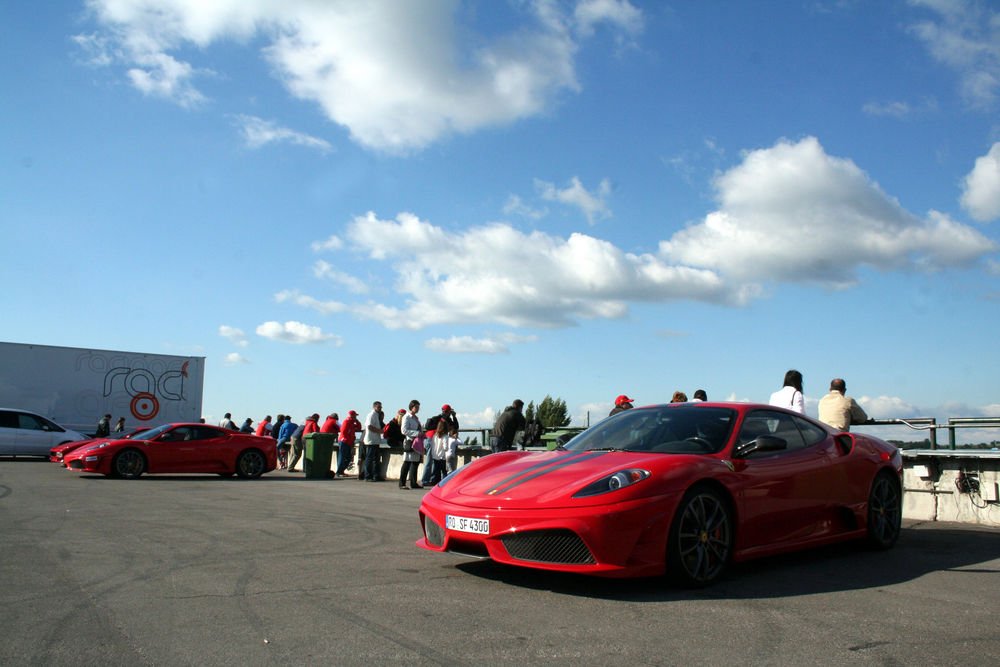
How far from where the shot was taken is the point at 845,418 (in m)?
9.70

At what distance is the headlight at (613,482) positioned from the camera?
541cm

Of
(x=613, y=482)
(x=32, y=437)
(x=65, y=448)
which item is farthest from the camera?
(x=32, y=437)

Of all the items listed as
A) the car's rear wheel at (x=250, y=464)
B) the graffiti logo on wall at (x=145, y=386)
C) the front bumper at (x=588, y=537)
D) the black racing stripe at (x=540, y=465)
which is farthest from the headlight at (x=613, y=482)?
the graffiti logo on wall at (x=145, y=386)

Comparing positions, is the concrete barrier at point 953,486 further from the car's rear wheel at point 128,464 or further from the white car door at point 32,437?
the white car door at point 32,437

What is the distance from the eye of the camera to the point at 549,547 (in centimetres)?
534

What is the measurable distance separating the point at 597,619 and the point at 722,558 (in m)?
1.51

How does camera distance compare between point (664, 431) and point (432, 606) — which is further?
point (664, 431)

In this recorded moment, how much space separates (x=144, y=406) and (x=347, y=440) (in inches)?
553

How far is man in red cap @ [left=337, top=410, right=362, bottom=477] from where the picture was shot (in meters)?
21.1

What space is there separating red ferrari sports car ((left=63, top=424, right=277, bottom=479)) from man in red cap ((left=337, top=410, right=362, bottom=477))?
1774 millimetres

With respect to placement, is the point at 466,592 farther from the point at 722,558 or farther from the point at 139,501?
the point at 139,501

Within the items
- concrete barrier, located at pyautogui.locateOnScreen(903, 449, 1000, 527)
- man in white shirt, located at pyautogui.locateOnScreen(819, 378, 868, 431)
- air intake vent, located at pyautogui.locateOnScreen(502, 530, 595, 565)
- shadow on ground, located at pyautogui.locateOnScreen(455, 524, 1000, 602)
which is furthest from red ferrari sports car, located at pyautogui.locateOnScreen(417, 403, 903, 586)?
concrete barrier, located at pyautogui.locateOnScreen(903, 449, 1000, 527)

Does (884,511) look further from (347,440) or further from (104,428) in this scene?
(104,428)

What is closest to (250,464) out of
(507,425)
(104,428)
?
(507,425)
